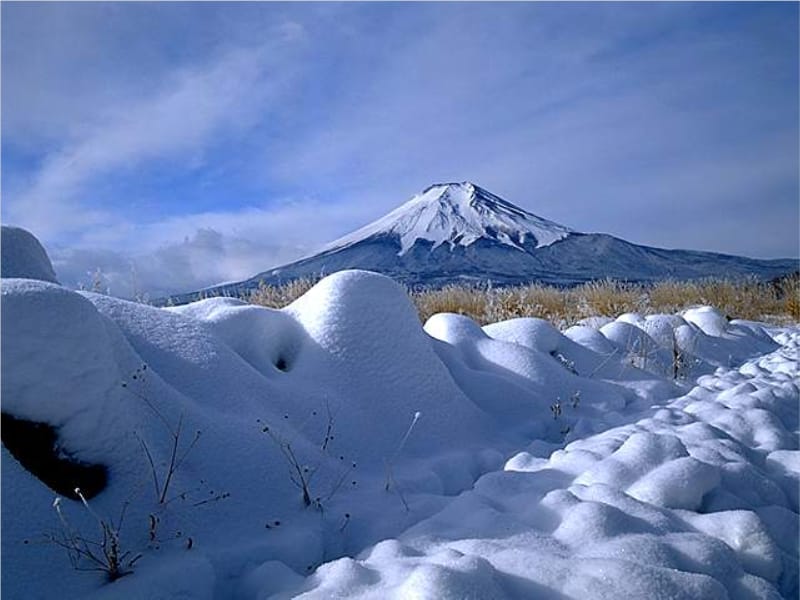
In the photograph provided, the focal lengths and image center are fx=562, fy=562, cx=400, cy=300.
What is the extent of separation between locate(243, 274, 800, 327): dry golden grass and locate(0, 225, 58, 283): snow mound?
481 cm

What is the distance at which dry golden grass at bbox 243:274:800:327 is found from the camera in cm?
848

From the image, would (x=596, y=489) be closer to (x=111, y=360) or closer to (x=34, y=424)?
(x=111, y=360)

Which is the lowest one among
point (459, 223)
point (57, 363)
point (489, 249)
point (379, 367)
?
point (379, 367)

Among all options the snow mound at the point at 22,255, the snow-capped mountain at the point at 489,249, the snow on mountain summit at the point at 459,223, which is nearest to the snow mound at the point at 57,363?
the snow mound at the point at 22,255

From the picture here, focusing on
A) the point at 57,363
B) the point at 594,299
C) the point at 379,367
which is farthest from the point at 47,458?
the point at 594,299

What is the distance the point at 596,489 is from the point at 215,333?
1.88m

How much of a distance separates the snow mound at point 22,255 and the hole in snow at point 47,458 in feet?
2.79

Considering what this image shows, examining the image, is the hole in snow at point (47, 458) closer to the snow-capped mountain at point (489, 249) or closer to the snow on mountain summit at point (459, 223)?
the snow-capped mountain at point (489, 249)

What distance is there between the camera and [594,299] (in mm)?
10180

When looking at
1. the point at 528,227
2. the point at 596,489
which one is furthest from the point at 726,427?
the point at 528,227

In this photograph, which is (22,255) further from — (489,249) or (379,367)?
(489,249)

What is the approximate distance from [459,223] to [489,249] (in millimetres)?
7864

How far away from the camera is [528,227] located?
312 feet

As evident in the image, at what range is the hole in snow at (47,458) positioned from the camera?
5.54 feet
